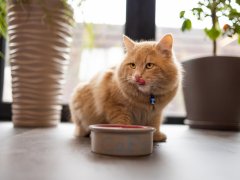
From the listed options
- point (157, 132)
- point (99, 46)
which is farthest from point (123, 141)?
point (99, 46)

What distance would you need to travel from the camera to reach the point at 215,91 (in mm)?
1833

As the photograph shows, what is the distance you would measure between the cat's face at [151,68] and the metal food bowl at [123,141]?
0.90 feet

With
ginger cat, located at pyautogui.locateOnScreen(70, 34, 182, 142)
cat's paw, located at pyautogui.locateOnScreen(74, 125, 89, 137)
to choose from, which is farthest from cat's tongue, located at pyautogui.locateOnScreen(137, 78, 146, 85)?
cat's paw, located at pyautogui.locateOnScreen(74, 125, 89, 137)

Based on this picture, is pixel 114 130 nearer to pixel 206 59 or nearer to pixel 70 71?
pixel 206 59

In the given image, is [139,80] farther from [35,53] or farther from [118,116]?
[35,53]

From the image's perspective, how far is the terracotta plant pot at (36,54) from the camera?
172cm

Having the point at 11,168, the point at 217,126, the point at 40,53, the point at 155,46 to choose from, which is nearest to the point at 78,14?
the point at 40,53

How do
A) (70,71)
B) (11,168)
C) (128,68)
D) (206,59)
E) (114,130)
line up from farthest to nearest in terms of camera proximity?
(70,71) < (206,59) < (128,68) < (114,130) < (11,168)

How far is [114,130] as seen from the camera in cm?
93

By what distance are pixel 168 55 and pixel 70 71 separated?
1.22 m

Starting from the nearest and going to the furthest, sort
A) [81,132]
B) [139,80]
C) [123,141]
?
[123,141] < [139,80] < [81,132]

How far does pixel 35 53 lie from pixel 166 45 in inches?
32.0

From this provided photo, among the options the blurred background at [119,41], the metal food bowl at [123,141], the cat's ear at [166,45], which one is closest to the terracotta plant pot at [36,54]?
the blurred background at [119,41]

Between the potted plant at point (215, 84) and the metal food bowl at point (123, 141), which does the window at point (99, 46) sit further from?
the metal food bowl at point (123, 141)
